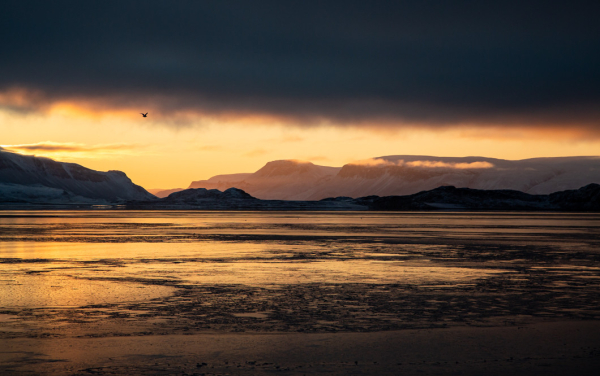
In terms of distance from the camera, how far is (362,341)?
40.2ft

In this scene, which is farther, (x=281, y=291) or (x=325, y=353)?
(x=281, y=291)

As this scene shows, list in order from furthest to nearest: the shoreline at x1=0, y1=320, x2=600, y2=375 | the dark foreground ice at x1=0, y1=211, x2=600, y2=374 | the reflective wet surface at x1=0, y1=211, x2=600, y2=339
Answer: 1. the reflective wet surface at x1=0, y1=211, x2=600, y2=339
2. the dark foreground ice at x1=0, y1=211, x2=600, y2=374
3. the shoreline at x1=0, y1=320, x2=600, y2=375

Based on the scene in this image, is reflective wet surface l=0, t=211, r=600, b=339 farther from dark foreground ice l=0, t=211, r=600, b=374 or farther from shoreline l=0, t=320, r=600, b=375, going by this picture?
shoreline l=0, t=320, r=600, b=375

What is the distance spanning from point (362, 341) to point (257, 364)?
2.68 metres

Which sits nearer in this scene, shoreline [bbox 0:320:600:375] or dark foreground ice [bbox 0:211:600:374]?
shoreline [bbox 0:320:600:375]

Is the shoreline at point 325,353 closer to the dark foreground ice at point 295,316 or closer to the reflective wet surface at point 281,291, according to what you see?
the dark foreground ice at point 295,316

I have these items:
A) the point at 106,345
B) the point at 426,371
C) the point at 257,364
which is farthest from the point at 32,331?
the point at 426,371

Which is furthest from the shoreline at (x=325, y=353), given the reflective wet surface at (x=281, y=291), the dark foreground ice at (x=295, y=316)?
the reflective wet surface at (x=281, y=291)

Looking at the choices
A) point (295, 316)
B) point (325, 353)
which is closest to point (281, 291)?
point (295, 316)

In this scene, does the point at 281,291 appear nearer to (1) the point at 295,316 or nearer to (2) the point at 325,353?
(1) the point at 295,316

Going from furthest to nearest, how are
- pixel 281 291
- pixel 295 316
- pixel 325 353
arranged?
pixel 281 291 → pixel 295 316 → pixel 325 353

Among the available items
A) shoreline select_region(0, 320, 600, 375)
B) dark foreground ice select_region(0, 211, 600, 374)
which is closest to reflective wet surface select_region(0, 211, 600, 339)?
dark foreground ice select_region(0, 211, 600, 374)

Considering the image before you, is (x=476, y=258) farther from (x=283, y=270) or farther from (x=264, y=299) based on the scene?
(x=264, y=299)

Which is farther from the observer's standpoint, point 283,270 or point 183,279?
point 283,270
